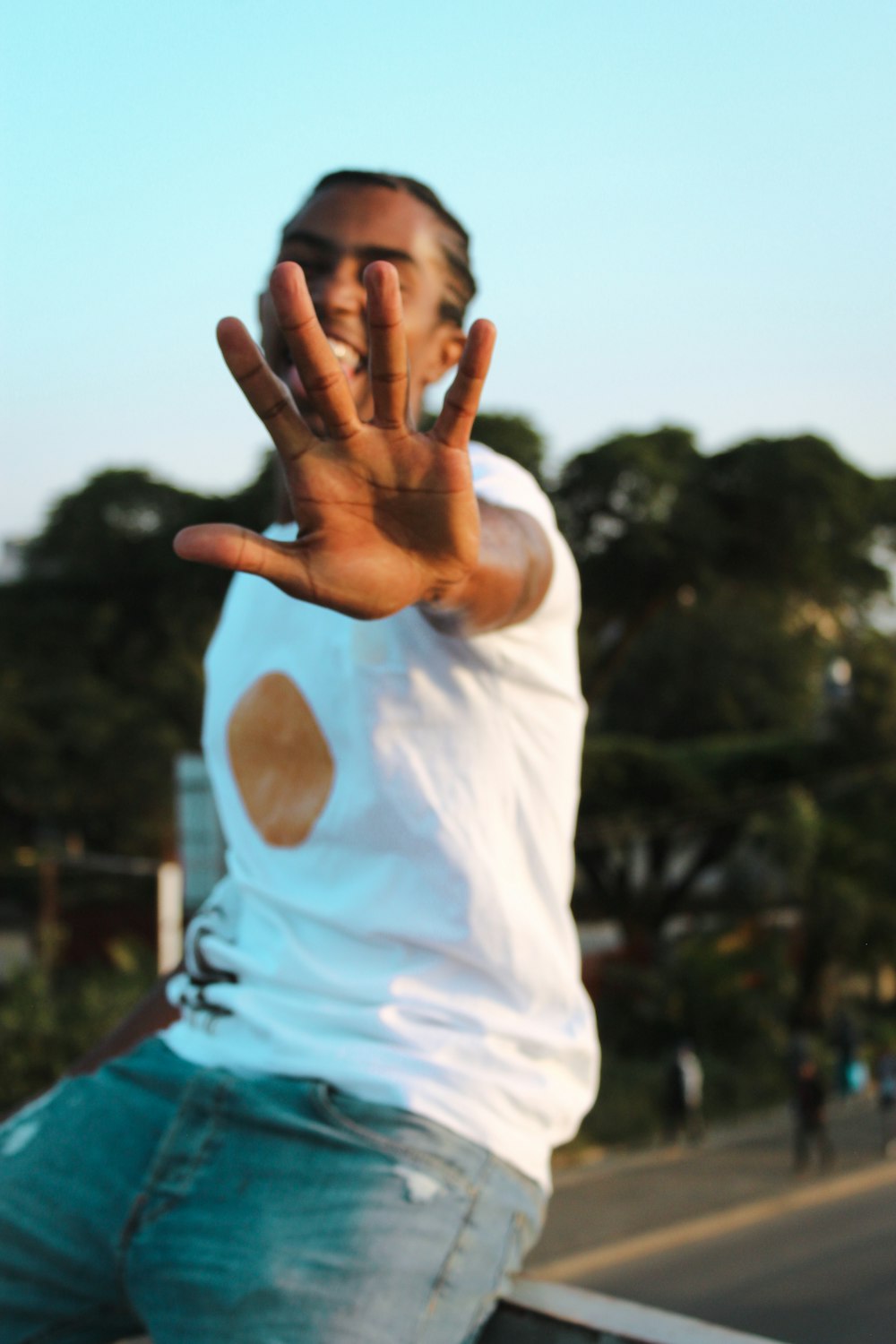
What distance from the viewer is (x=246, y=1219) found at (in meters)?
1.28

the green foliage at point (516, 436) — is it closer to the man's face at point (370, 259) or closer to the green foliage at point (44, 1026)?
the green foliage at point (44, 1026)

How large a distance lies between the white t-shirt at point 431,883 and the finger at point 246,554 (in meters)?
0.29

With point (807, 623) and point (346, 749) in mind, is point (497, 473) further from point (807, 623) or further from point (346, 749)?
point (807, 623)

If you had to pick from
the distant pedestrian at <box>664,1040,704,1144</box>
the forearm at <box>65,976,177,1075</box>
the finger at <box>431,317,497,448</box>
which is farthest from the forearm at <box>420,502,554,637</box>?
the distant pedestrian at <box>664,1040,704,1144</box>

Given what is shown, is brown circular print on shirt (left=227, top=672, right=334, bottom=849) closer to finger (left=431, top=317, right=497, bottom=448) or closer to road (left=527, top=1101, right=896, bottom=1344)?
finger (left=431, top=317, right=497, bottom=448)

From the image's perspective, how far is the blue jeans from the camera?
48.6 inches

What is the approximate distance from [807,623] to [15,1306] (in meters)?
21.5

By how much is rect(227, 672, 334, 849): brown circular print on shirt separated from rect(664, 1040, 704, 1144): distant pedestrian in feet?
44.7

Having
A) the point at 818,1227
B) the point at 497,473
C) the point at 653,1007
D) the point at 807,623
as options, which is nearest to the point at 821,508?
the point at 807,623

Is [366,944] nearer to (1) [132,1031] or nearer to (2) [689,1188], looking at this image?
(1) [132,1031]

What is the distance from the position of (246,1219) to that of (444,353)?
3.04 feet

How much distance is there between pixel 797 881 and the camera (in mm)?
17297

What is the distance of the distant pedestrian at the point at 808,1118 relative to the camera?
13.7m

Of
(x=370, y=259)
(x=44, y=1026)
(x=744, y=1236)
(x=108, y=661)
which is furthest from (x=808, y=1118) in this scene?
(x=370, y=259)
